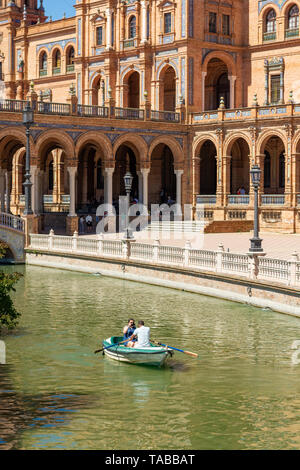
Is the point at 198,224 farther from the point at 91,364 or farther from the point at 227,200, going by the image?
the point at 91,364

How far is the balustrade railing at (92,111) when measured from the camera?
1820 inches

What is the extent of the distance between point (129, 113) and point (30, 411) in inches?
1402

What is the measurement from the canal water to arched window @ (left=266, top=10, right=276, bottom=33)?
1168 inches

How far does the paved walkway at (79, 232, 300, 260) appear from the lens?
34938mm

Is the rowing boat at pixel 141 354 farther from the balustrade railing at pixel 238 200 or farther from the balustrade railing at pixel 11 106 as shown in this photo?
the balustrade railing at pixel 238 200

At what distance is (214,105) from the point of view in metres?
54.2

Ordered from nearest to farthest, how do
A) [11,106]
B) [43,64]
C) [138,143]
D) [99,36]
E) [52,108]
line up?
[11,106]
[52,108]
[138,143]
[99,36]
[43,64]

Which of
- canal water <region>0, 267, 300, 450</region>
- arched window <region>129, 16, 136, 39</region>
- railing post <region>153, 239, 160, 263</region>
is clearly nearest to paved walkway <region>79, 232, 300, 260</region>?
railing post <region>153, 239, 160, 263</region>

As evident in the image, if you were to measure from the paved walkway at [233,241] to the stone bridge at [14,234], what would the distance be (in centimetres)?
521

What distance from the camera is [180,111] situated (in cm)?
4997

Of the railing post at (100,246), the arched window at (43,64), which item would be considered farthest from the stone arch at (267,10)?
the railing post at (100,246)

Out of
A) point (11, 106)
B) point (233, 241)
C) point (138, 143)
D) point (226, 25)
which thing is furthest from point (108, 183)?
point (226, 25)

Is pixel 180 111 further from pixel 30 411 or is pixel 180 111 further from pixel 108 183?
pixel 30 411

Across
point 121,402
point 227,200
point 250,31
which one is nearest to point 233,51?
point 250,31
